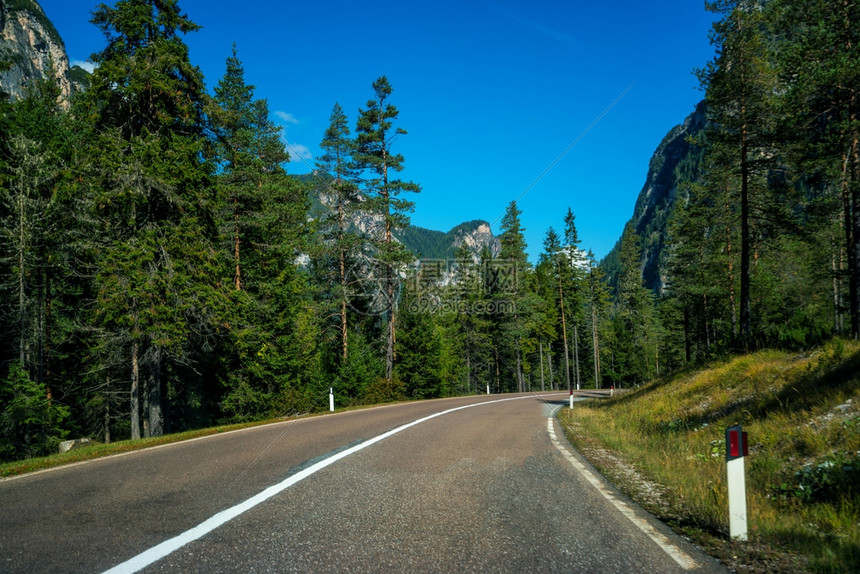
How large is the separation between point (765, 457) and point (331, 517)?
6785 millimetres

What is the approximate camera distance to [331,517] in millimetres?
A: 4168

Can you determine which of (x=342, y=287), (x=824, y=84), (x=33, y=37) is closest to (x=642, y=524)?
(x=824, y=84)

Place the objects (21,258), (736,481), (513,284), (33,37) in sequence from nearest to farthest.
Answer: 1. (736,481)
2. (21,258)
3. (513,284)
4. (33,37)

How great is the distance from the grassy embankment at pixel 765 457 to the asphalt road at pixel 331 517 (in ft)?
1.83

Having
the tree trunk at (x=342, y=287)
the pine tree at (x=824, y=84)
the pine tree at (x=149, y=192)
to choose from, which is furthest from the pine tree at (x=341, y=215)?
the pine tree at (x=824, y=84)

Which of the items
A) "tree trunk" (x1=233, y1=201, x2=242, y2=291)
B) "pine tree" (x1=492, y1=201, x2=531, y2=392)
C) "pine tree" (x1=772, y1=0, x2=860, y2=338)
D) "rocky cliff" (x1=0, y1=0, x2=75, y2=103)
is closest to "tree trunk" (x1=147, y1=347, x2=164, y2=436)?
"tree trunk" (x1=233, y1=201, x2=242, y2=291)

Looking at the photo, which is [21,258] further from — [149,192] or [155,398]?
[155,398]

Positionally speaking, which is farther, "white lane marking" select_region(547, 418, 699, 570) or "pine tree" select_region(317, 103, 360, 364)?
"pine tree" select_region(317, 103, 360, 364)

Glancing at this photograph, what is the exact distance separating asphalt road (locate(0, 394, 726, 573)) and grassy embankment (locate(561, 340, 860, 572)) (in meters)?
0.56

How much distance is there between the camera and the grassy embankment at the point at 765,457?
12.4 feet

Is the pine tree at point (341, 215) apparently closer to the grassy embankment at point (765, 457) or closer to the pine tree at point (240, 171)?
the pine tree at point (240, 171)

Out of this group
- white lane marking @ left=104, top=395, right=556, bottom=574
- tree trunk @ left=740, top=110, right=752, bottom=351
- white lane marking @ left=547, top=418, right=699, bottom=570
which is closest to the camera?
white lane marking @ left=104, top=395, right=556, bottom=574

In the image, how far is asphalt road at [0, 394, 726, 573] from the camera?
3225 millimetres

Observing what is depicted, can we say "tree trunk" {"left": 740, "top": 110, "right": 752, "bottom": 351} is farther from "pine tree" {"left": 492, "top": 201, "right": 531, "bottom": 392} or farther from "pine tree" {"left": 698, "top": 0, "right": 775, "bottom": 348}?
"pine tree" {"left": 492, "top": 201, "right": 531, "bottom": 392}
